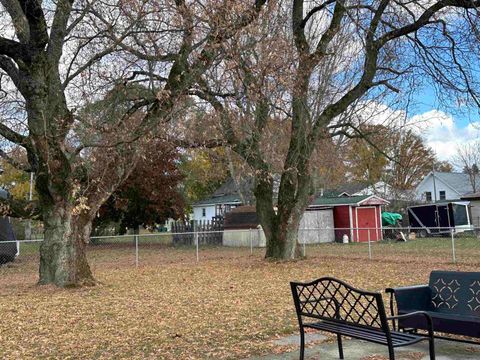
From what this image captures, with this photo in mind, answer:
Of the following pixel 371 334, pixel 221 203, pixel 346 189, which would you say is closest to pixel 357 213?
pixel 221 203

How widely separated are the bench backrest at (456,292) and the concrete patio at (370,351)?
432 mm

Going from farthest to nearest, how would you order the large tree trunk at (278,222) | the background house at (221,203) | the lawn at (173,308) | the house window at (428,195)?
the house window at (428,195) → the background house at (221,203) → the large tree trunk at (278,222) → the lawn at (173,308)

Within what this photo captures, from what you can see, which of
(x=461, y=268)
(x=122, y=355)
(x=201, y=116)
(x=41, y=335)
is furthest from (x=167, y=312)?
(x=461, y=268)

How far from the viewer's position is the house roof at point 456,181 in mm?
62812

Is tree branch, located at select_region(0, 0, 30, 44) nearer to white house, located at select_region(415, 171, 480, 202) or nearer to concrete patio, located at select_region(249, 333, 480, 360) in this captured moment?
concrete patio, located at select_region(249, 333, 480, 360)

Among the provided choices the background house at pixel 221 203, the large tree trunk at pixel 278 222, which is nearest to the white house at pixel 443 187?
the background house at pixel 221 203

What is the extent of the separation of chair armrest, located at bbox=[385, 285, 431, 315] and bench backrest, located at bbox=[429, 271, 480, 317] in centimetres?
9

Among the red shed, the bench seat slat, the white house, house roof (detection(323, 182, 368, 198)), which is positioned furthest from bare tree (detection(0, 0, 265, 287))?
the white house

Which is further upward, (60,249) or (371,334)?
(60,249)

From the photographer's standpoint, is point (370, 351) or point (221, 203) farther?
point (221, 203)

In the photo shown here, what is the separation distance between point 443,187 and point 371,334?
62704mm

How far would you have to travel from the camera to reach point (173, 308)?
1014 cm

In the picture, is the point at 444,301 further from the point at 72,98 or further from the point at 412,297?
the point at 72,98

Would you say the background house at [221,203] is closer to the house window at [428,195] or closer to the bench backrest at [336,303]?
the house window at [428,195]
